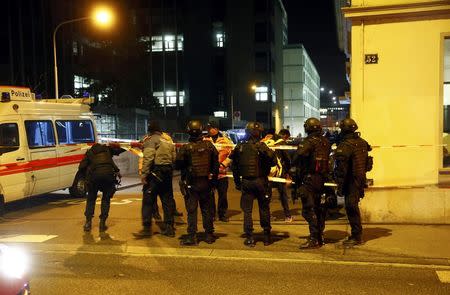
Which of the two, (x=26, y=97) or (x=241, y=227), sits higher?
(x=26, y=97)

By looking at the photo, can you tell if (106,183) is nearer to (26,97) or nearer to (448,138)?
(26,97)

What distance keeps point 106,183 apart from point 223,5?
60461 mm

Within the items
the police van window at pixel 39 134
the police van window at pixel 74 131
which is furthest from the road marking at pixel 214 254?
the police van window at pixel 74 131

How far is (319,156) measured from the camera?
23.5 feet

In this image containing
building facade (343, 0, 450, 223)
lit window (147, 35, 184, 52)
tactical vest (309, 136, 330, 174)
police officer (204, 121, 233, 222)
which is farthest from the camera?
lit window (147, 35, 184, 52)

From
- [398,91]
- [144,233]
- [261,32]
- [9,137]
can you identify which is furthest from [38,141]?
[261,32]

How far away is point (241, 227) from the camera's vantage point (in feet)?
Answer: 29.2

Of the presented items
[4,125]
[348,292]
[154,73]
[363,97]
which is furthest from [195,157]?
[154,73]

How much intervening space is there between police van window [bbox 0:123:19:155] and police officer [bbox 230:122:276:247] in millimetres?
5527

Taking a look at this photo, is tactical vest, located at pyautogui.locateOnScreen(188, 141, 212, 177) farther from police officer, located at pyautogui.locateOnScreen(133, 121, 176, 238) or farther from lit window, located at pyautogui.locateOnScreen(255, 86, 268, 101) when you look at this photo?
lit window, located at pyautogui.locateOnScreen(255, 86, 268, 101)

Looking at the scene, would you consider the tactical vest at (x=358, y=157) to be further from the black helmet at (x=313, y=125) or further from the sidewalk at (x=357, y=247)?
the sidewalk at (x=357, y=247)

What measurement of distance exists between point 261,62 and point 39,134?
56544mm

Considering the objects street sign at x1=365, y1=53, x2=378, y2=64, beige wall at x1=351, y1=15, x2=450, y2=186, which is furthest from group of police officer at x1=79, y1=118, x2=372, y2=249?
street sign at x1=365, y1=53, x2=378, y2=64

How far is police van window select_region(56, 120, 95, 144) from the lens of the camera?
12277mm
